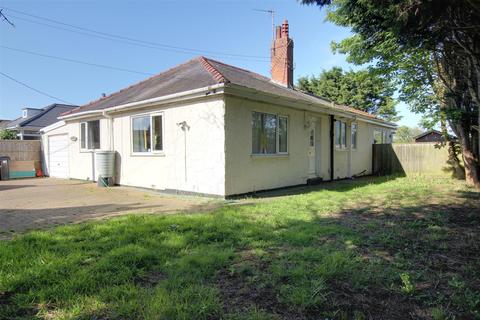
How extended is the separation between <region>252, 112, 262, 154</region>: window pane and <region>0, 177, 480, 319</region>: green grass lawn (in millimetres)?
3666

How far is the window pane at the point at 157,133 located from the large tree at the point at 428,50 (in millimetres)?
6072

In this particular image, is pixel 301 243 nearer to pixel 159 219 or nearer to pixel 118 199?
pixel 159 219

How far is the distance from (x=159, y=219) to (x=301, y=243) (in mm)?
2846

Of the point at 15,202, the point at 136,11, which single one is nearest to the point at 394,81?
the point at 136,11

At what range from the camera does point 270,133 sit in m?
9.88

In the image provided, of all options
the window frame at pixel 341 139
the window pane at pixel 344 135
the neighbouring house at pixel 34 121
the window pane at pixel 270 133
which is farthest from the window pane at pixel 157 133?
the neighbouring house at pixel 34 121

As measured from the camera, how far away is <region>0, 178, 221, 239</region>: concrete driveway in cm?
600

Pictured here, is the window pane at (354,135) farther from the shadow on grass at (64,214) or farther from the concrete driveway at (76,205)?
the shadow on grass at (64,214)

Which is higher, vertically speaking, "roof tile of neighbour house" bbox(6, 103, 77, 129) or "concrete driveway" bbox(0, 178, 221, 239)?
"roof tile of neighbour house" bbox(6, 103, 77, 129)

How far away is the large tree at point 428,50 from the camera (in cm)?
444

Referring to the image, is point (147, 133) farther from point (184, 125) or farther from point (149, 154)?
point (184, 125)

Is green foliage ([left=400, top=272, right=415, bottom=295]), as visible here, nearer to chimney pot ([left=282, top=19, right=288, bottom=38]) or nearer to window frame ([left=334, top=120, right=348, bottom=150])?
window frame ([left=334, top=120, right=348, bottom=150])

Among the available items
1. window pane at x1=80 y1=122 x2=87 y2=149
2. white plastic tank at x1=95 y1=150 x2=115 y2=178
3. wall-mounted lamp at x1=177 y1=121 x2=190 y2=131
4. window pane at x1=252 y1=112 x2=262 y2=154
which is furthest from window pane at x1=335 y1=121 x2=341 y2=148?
window pane at x1=80 y1=122 x2=87 y2=149

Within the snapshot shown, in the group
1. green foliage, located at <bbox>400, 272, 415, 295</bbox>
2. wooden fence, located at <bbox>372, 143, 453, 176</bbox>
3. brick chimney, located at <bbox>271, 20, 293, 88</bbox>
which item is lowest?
green foliage, located at <bbox>400, 272, 415, 295</bbox>
